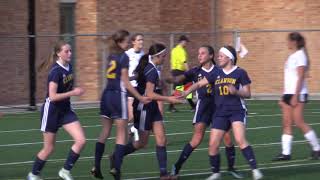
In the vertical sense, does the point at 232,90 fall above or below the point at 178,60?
below

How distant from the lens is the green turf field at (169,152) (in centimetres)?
1341

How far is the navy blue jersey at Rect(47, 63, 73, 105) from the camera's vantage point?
473 inches

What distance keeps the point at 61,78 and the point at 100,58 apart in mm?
18292

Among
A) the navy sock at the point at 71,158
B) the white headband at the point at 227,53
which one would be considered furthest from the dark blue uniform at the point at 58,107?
the white headband at the point at 227,53

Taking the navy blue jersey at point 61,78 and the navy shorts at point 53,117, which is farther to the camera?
the navy shorts at point 53,117

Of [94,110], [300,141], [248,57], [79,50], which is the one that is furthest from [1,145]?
[248,57]

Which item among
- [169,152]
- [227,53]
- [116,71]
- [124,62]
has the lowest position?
[169,152]

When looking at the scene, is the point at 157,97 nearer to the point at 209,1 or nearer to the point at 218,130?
the point at 218,130

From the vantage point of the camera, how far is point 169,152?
16.0m

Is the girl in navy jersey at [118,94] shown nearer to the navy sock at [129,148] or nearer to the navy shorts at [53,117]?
the navy sock at [129,148]

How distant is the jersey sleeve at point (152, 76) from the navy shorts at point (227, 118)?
97 centimetres

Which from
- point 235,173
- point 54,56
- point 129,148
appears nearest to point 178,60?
point 235,173

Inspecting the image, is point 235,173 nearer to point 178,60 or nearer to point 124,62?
point 124,62

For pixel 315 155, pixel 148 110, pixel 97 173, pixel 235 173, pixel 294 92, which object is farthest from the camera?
pixel 315 155
